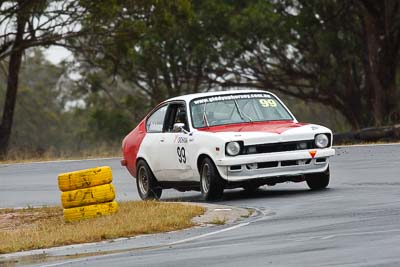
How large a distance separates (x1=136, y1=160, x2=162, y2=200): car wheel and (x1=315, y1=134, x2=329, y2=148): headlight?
2915 millimetres

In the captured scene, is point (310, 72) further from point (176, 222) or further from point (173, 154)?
point (176, 222)

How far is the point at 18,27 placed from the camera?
37812mm

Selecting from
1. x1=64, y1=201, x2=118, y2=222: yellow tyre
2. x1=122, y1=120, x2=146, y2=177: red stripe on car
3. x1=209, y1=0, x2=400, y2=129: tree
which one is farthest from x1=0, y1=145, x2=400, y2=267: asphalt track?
x1=209, y1=0, x2=400, y2=129: tree

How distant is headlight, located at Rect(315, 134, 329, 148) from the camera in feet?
51.5

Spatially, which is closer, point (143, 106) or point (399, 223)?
point (399, 223)

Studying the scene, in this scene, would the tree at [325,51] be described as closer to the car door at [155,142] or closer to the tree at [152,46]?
the tree at [152,46]

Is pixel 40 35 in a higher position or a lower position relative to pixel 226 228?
higher

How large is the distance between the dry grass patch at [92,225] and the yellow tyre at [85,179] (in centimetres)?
47

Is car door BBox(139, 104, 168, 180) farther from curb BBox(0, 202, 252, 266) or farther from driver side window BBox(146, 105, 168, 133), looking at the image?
curb BBox(0, 202, 252, 266)

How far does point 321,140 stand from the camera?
1573 cm

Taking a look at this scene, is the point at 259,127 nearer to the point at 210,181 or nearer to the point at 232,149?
the point at 232,149

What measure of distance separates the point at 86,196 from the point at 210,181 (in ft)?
6.26

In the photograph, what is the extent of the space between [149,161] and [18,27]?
2142cm

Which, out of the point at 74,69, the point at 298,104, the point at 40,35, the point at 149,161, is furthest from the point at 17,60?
the point at 298,104
